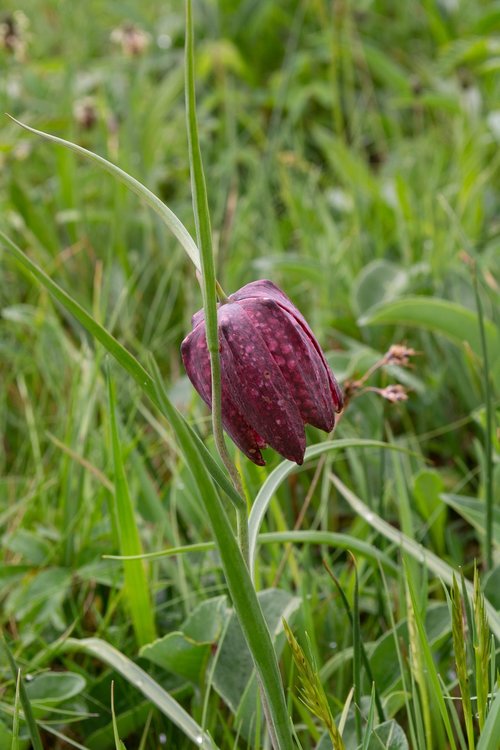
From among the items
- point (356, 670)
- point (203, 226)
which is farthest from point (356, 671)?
point (203, 226)

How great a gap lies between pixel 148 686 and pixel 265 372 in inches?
13.6

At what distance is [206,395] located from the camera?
619 mm

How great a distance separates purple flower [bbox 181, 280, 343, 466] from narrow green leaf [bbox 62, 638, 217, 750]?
0.73 feet

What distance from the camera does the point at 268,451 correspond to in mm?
794

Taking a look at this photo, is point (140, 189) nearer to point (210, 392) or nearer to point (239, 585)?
point (210, 392)

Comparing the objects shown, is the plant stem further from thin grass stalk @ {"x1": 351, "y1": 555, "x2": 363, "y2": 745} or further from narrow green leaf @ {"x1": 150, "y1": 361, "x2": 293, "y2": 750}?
thin grass stalk @ {"x1": 351, "y1": 555, "x2": 363, "y2": 745}

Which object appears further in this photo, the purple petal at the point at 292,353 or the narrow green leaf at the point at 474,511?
the narrow green leaf at the point at 474,511

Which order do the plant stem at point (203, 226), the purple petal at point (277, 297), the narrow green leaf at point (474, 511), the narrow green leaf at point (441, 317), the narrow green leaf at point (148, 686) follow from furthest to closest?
the narrow green leaf at point (441, 317) → the narrow green leaf at point (474, 511) → the narrow green leaf at point (148, 686) → the purple petal at point (277, 297) → the plant stem at point (203, 226)

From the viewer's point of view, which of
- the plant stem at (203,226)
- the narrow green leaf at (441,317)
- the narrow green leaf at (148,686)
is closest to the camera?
the plant stem at (203,226)

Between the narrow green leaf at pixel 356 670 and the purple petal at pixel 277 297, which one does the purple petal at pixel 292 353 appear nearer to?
the purple petal at pixel 277 297

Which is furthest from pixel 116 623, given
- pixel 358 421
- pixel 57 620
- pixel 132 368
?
pixel 132 368

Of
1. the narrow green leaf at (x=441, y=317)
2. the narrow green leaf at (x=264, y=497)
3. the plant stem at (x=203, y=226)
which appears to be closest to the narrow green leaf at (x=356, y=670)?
the narrow green leaf at (x=264, y=497)

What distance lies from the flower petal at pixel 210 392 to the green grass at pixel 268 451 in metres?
0.03

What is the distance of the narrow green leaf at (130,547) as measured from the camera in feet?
2.66
